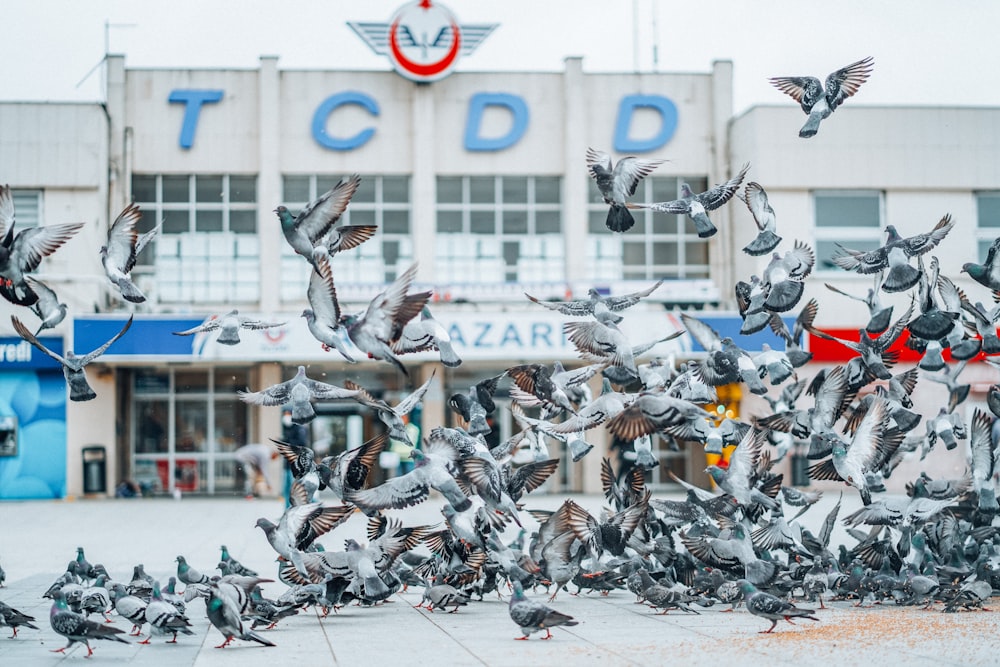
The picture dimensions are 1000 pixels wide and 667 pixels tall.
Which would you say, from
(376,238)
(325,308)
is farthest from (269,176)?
(325,308)

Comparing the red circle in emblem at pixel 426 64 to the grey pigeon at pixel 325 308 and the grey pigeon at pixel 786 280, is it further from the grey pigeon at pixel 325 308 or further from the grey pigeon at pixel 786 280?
the grey pigeon at pixel 325 308

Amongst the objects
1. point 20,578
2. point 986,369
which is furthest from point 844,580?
point 986,369

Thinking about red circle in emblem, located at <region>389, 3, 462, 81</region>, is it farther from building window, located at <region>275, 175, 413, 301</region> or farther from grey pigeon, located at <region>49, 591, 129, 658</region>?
grey pigeon, located at <region>49, 591, 129, 658</region>

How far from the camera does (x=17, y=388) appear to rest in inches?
1053

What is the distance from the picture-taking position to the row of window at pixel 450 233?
2819 centimetres

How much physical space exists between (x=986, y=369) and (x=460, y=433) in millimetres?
20882

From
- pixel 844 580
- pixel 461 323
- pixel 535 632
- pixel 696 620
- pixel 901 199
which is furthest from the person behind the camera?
pixel 901 199

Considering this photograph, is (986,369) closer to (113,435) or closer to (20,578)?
(113,435)

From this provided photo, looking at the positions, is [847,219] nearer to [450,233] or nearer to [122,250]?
[450,233]

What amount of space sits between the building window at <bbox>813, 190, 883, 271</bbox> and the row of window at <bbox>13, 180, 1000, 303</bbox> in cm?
2

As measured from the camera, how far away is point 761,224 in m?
11.4

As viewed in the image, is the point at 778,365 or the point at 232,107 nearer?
A: the point at 778,365

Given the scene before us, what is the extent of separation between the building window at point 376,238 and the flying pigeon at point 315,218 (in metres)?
18.4

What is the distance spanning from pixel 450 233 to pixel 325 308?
1937cm
